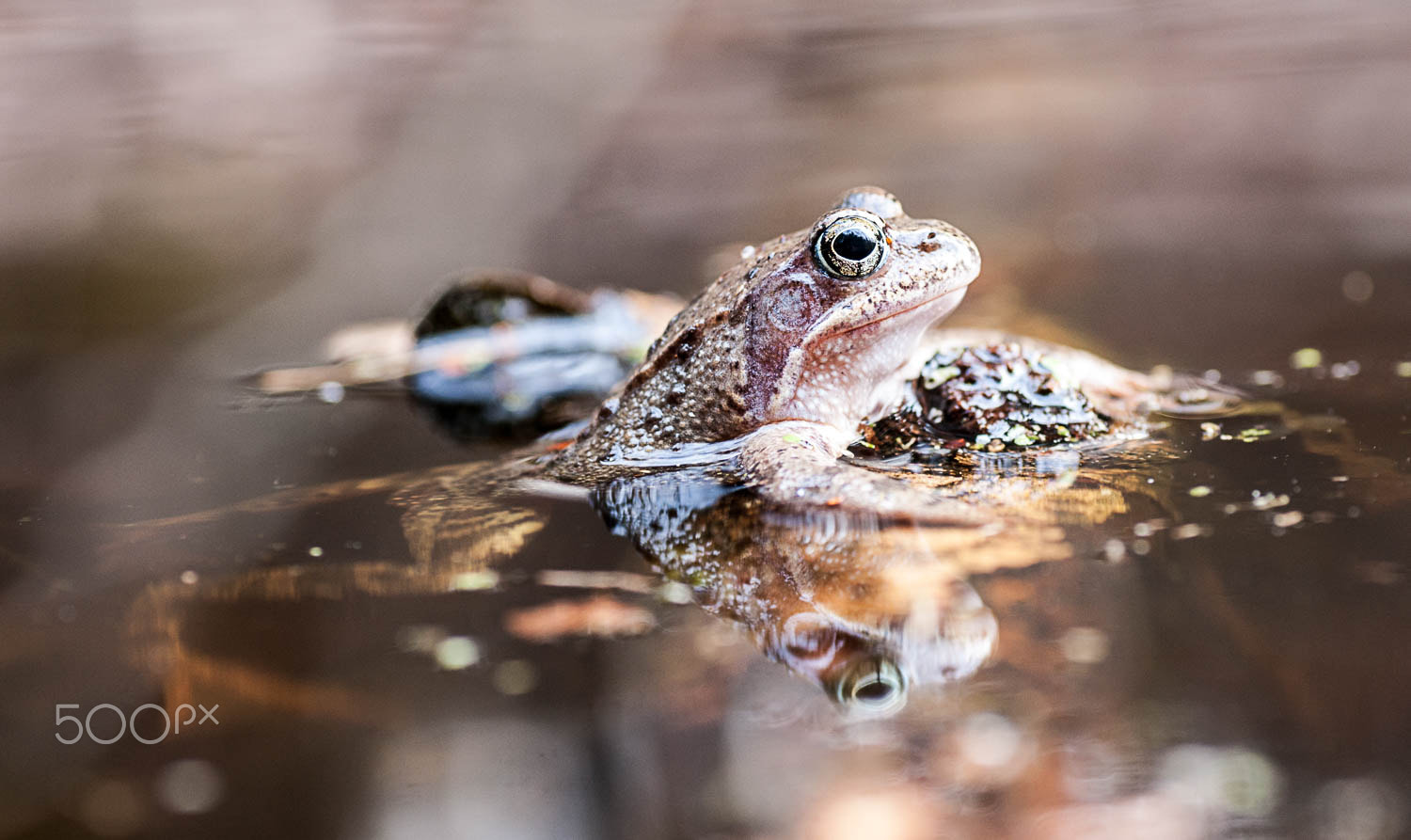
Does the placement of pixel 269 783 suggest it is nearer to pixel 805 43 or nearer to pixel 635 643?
pixel 635 643

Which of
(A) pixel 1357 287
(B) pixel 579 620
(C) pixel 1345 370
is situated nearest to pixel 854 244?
(B) pixel 579 620

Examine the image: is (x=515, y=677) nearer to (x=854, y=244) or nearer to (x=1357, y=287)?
(x=854, y=244)

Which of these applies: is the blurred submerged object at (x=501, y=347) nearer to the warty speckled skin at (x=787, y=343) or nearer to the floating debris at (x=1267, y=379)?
the warty speckled skin at (x=787, y=343)

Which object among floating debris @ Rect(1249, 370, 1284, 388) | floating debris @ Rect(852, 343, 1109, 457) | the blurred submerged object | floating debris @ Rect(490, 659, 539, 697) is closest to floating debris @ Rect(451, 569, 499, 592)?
floating debris @ Rect(490, 659, 539, 697)

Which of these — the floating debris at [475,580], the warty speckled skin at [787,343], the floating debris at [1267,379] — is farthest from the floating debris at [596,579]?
the floating debris at [1267,379]

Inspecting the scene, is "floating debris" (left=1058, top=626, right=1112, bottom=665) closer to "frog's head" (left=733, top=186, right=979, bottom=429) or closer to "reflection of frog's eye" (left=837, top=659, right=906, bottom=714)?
"reflection of frog's eye" (left=837, top=659, right=906, bottom=714)

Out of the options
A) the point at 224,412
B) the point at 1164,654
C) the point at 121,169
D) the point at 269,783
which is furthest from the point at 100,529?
the point at 121,169

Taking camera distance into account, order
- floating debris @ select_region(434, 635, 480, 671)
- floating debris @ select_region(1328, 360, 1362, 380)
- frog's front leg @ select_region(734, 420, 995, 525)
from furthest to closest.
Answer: floating debris @ select_region(1328, 360, 1362, 380) < frog's front leg @ select_region(734, 420, 995, 525) < floating debris @ select_region(434, 635, 480, 671)
